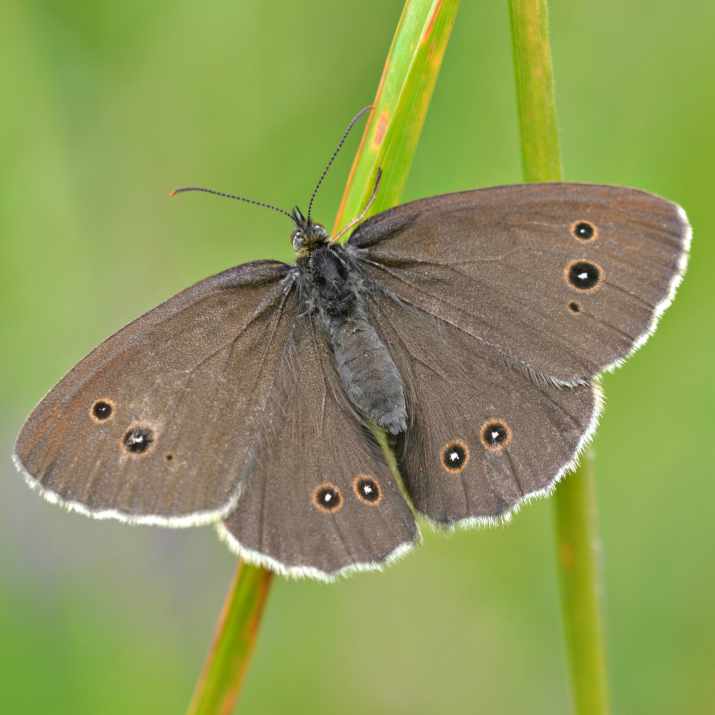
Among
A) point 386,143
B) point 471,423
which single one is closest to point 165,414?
point 471,423

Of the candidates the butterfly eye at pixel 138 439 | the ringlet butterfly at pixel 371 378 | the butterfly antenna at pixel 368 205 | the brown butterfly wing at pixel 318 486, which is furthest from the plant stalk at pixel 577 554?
the butterfly eye at pixel 138 439

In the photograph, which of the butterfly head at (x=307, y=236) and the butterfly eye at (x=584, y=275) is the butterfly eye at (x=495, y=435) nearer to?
the butterfly eye at (x=584, y=275)

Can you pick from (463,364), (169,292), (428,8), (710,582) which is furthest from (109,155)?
(710,582)

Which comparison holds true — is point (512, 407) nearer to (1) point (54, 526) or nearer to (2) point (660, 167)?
(2) point (660, 167)

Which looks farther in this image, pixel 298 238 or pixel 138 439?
pixel 298 238

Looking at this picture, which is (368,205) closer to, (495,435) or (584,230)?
(584,230)

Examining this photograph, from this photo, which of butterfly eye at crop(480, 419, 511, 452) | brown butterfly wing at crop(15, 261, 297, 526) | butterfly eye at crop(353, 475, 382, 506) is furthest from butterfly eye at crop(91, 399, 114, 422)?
butterfly eye at crop(480, 419, 511, 452)
